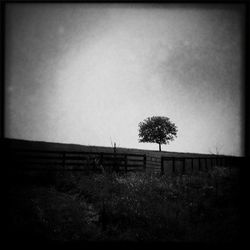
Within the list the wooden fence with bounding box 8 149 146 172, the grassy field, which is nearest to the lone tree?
the wooden fence with bounding box 8 149 146 172

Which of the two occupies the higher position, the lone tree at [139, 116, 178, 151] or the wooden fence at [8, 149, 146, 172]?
the lone tree at [139, 116, 178, 151]

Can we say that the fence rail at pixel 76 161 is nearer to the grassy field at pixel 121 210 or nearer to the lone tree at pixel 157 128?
the grassy field at pixel 121 210

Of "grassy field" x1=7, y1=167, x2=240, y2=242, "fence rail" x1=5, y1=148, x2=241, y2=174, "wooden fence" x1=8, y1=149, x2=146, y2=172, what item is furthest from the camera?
"wooden fence" x1=8, y1=149, x2=146, y2=172

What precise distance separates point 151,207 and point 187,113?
96.3 inches

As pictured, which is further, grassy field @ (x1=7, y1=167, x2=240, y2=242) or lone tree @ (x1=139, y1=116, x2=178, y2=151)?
lone tree @ (x1=139, y1=116, x2=178, y2=151)

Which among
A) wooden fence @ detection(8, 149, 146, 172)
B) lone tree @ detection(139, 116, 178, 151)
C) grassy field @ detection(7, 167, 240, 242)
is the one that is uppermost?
lone tree @ detection(139, 116, 178, 151)

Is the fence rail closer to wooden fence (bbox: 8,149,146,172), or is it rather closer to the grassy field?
wooden fence (bbox: 8,149,146,172)

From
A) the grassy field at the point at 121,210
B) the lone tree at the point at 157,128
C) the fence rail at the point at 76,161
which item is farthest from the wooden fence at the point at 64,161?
the lone tree at the point at 157,128

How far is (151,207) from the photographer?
550 centimetres

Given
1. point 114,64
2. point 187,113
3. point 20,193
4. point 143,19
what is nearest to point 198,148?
point 187,113

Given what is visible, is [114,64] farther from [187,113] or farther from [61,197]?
[61,197]

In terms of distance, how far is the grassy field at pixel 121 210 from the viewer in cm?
460

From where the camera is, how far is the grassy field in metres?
4.60

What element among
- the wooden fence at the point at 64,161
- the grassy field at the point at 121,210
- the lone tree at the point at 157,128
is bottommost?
the grassy field at the point at 121,210
